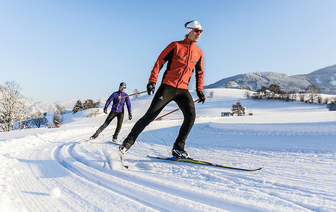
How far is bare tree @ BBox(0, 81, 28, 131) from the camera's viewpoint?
22.9m

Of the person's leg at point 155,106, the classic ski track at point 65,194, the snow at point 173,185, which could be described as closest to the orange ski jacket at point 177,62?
the person's leg at point 155,106

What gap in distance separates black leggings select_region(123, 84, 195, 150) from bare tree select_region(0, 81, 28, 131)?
2814cm

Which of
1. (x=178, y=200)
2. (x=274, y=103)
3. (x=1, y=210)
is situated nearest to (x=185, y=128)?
(x=178, y=200)

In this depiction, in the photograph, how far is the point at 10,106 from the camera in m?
23.8

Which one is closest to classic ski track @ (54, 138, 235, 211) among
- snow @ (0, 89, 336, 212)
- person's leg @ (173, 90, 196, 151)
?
snow @ (0, 89, 336, 212)

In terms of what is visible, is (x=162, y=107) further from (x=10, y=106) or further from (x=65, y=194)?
(x=10, y=106)

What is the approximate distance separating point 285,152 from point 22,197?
3.96 metres

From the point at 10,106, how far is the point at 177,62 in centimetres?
3030

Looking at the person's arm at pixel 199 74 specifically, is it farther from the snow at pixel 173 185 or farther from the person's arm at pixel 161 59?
the snow at pixel 173 185

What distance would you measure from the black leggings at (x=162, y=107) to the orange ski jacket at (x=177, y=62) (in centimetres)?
12

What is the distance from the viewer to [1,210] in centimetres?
139

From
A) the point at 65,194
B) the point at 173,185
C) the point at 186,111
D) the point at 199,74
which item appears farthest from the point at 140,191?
the point at 199,74

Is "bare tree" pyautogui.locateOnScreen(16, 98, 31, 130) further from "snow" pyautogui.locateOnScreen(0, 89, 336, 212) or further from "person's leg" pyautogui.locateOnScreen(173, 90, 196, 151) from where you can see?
"person's leg" pyautogui.locateOnScreen(173, 90, 196, 151)

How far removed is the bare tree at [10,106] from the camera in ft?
75.2
